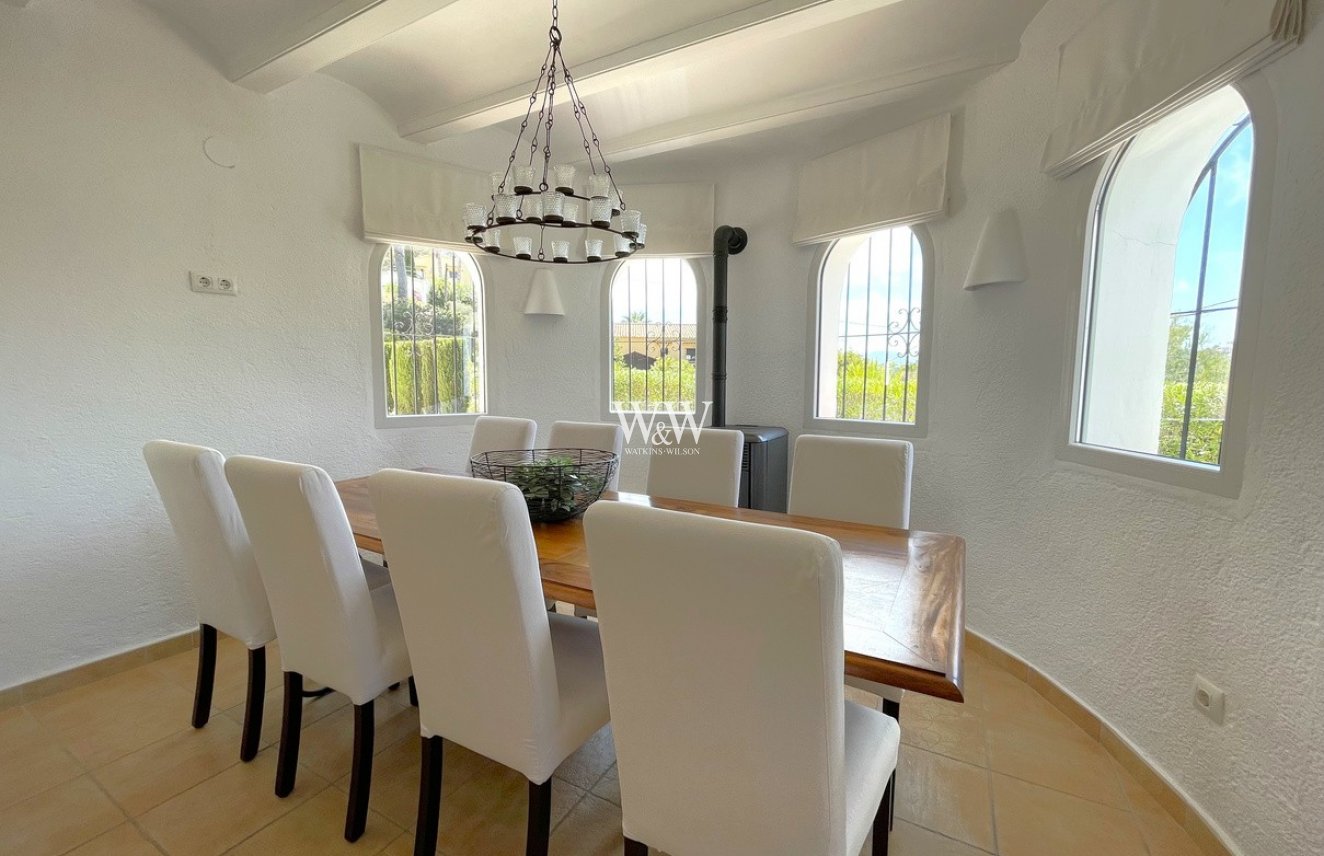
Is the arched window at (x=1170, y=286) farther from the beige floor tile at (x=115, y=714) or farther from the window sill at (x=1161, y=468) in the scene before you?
the beige floor tile at (x=115, y=714)

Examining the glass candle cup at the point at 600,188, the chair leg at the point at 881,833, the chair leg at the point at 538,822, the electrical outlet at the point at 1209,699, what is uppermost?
the glass candle cup at the point at 600,188

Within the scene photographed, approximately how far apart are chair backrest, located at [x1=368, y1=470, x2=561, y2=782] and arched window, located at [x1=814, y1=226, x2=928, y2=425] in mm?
2318

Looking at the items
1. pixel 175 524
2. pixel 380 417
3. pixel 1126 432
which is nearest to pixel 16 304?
pixel 175 524

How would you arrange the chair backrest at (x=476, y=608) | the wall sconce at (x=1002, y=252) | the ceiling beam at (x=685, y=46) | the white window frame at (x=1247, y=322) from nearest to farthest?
the chair backrest at (x=476, y=608), the white window frame at (x=1247, y=322), the ceiling beam at (x=685, y=46), the wall sconce at (x=1002, y=252)

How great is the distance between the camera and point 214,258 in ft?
7.94

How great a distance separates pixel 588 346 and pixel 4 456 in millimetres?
2581

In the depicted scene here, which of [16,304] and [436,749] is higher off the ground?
[16,304]

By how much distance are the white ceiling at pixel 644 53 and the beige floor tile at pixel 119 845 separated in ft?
8.31

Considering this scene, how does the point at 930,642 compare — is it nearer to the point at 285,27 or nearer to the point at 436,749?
A: the point at 436,749

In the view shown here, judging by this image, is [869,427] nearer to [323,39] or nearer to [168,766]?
[323,39]

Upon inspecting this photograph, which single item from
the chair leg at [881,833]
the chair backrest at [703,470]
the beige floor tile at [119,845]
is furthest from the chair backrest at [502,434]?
the chair leg at [881,833]

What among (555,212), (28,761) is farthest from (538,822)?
(28,761)

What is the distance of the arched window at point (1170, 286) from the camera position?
5.13 feet

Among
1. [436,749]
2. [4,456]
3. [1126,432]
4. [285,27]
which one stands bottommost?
[436,749]
